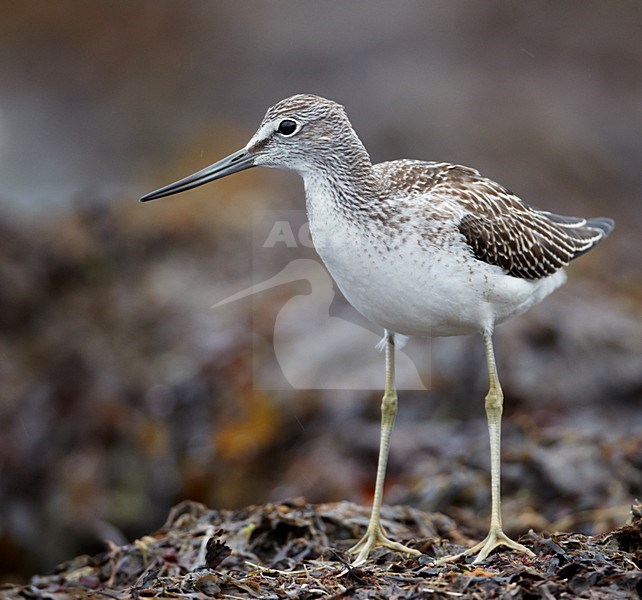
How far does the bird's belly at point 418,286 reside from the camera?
5266 millimetres

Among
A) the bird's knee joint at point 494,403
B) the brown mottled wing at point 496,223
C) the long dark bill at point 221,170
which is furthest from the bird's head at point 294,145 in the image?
the bird's knee joint at point 494,403

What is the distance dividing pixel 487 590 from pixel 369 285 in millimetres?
1667

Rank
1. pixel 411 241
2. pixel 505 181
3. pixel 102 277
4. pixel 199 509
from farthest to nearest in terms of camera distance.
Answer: pixel 505 181
pixel 102 277
pixel 199 509
pixel 411 241

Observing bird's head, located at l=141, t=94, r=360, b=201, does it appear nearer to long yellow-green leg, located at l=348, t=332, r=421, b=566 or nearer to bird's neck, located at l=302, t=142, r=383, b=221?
bird's neck, located at l=302, t=142, r=383, b=221

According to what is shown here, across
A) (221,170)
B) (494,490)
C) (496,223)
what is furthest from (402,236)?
(494,490)

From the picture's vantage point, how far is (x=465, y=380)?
29.1ft

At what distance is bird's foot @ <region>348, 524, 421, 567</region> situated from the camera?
5.55 metres

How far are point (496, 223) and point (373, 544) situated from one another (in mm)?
1885

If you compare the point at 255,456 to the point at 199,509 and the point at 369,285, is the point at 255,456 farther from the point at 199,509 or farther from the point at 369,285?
the point at 369,285

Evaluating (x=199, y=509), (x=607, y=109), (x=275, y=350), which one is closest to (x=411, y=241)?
(x=199, y=509)

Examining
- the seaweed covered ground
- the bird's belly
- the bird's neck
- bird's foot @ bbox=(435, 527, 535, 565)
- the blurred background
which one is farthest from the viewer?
the blurred background

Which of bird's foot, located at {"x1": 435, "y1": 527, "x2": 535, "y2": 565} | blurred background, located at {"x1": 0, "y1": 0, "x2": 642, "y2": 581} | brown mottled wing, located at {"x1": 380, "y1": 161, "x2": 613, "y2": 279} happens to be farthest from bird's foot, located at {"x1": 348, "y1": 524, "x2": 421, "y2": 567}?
brown mottled wing, located at {"x1": 380, "y1": 161, "x2": 613, "y2": 279}

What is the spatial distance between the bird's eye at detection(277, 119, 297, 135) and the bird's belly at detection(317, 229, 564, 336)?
666 mm

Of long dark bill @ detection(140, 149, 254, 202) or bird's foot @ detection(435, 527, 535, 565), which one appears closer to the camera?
bird's foot @ detection(435, 527, 535, 565)
